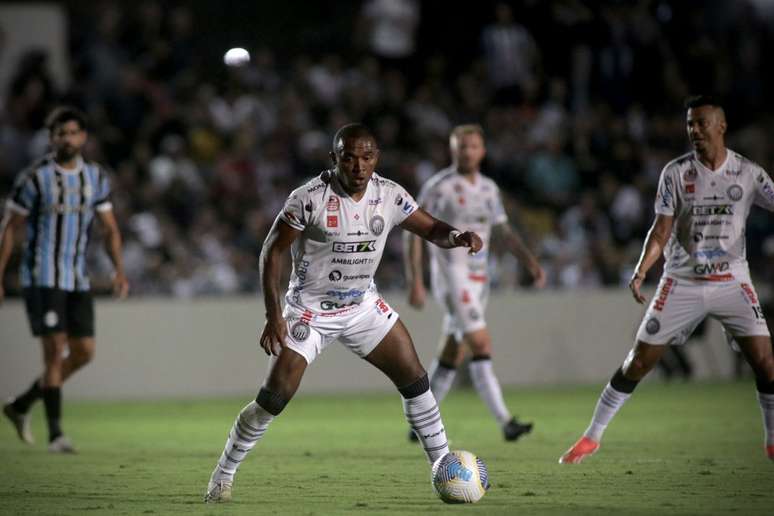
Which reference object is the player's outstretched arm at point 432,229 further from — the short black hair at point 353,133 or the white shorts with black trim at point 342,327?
the short black hair at point 353,133

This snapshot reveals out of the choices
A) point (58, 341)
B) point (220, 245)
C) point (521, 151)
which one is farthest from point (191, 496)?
point (521, 151)

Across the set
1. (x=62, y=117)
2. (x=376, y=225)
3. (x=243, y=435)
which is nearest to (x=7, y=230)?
(x=62, y=117)

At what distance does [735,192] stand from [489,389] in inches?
137

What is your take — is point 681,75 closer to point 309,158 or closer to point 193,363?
point 309,158

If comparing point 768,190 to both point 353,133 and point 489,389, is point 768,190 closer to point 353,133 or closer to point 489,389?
point 353,133

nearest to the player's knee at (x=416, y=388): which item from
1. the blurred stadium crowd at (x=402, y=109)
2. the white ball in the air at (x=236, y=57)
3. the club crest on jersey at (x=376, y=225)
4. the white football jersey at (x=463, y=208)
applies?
the club crest on jersey at (x=376, y=225)

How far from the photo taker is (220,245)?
19.1m

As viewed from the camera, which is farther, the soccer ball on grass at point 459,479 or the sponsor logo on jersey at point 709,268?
the sponsor logo on jersey at point 709,268

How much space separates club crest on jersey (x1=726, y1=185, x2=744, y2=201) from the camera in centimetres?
949

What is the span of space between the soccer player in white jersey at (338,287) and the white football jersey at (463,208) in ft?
12.2

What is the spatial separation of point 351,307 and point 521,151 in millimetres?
14437

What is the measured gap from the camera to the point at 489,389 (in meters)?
12.1

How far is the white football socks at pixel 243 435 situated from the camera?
8.09 m

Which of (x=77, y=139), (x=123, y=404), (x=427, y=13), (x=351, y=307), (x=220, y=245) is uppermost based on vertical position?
(x=427, y=13)
